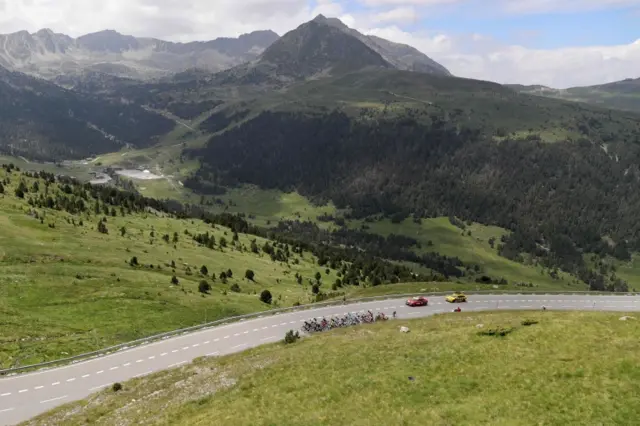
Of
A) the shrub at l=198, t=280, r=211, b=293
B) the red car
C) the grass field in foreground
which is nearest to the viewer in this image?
the grass field in foreground

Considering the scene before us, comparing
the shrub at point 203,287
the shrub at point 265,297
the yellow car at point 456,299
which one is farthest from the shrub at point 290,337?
the yellow car at point 456,299

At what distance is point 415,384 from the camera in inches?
1495

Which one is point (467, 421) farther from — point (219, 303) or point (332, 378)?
point (219, 303)

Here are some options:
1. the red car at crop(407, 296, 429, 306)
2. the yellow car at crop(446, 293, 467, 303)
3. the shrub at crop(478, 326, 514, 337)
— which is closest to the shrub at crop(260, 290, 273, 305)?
the red car at crop(407, 296, 429, 306)

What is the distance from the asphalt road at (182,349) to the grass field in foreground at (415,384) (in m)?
4.31

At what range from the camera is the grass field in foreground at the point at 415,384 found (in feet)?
107

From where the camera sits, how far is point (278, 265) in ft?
455

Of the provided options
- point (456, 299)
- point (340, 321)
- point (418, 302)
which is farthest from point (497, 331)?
point (456, 299)

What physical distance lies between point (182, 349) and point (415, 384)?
3541 centimetres

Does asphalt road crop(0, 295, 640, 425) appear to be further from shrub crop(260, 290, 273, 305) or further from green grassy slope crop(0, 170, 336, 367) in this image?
shrub crop(260, 290, 273, 305)

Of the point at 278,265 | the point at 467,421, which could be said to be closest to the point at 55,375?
the point at 467,421

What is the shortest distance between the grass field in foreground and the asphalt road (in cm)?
431

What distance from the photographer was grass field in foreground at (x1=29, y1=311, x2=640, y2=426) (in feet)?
107

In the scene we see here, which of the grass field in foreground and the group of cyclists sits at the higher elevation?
the grass field in foreground
